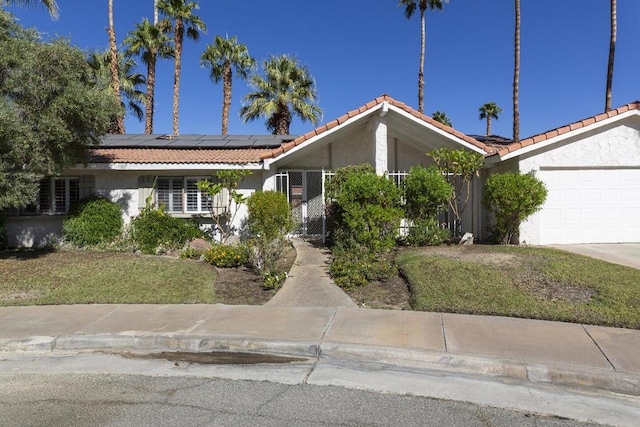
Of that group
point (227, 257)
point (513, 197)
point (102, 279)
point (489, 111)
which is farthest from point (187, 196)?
point (489, 111)

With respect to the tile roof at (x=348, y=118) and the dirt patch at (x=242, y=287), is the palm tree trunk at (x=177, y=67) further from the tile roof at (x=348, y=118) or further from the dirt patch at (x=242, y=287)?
the dirt patch at (x=242, y=287)

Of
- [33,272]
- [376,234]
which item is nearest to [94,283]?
[33,272]

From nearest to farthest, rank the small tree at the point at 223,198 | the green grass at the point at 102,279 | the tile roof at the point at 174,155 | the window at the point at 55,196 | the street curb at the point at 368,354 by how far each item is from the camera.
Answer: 1. the street curb at the point at 368,354
2. the green grass at the point at 102,279
3. the small tree at the point at 223,198
4. the tile roof at the point at 174,155
5. the window at the point at 55,196

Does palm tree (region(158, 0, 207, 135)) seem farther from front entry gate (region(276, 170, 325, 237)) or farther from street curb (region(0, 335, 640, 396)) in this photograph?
street curb (region(0, 335, 640, 396))

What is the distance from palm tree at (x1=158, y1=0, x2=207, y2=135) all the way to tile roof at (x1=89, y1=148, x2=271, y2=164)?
1339 cm

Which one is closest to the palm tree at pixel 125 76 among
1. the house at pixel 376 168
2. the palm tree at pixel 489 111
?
the house at pixel 376 168

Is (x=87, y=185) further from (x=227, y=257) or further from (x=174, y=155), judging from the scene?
(x=227, y=257)

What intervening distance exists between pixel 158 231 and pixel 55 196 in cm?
360

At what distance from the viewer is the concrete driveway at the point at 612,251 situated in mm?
9000

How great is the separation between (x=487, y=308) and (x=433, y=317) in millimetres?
880

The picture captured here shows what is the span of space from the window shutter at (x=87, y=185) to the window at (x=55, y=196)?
0.15m

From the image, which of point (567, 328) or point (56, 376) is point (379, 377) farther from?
point (56, 376)

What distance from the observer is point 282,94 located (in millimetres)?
25609

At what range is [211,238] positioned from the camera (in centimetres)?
1273
